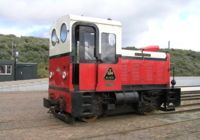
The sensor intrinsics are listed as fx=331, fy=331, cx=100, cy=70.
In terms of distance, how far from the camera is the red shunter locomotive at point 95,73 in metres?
9.28

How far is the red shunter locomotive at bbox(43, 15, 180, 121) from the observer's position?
9.28 metres

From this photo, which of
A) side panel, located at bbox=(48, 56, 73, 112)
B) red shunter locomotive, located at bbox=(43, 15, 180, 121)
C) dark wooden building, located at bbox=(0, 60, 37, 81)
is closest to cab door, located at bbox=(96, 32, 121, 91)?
red shunter locomotive, located at bbox=(43, 15, 180, 121)

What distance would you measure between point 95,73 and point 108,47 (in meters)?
0.92

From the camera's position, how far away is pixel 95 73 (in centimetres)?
965

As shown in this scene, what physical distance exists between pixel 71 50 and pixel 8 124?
2.83 meters

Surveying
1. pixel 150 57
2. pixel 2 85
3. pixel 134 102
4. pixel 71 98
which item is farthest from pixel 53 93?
pixel 2 85

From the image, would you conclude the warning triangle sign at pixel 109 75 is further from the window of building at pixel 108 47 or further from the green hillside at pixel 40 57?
the green hillside at pixel 40 57

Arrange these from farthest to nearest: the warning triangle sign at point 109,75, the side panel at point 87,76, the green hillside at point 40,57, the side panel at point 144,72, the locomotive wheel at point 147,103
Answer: the green hillside at point 40,57
the locomotive wheel at point 147,103
the side panel at point 144,72
the warning triangle sign at point 109,75
the side panel at point 87,76

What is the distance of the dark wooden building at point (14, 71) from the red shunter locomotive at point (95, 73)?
19839mm

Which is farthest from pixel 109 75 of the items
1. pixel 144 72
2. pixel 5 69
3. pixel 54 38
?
pixel 5 69

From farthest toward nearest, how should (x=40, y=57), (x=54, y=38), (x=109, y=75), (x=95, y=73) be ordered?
(x=40, y=57), (x=54, y=38), (x=109, y=75), (x=95, y=73)

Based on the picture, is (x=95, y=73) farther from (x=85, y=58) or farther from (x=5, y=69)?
(x=5, y=69)

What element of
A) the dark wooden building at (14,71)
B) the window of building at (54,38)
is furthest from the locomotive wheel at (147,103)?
the dark wooden building at (14,71)

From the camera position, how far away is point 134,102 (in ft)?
35.0
